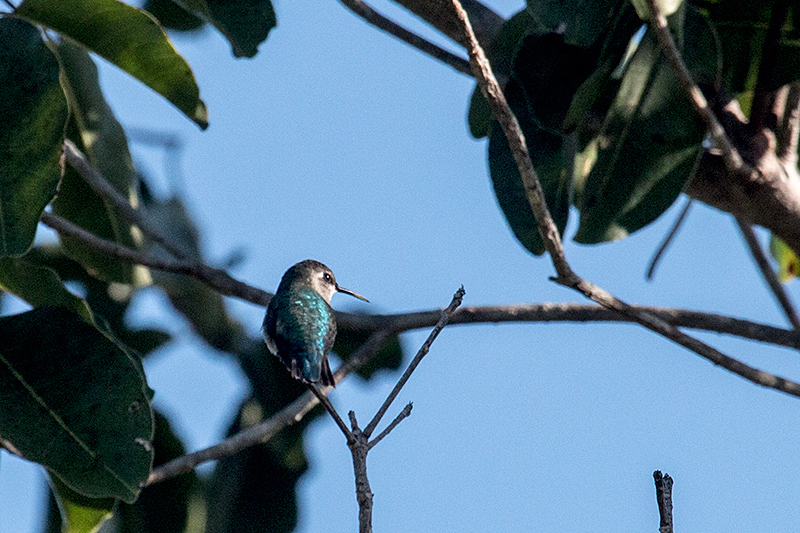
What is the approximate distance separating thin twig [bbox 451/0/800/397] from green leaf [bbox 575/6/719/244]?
187 mm

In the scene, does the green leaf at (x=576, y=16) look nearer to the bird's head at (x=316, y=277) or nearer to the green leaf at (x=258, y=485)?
the bird's head at (x=316, y=277)

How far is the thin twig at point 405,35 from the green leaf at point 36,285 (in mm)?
1128

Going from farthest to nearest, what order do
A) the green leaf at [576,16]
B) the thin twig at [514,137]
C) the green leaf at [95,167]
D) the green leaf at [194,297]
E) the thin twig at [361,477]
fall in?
the green leaf at [194,297]
the green leaf at [95,167]
the green leaf at [576,16]
the thin twig at [514,137]
the thin twig at [361,477]

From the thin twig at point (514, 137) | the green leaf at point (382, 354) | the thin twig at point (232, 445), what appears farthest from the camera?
the green leaf at point (382, 354)

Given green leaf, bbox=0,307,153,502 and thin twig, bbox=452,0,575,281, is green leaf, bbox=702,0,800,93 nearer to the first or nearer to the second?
thin twig, bbox=452,0,575,281

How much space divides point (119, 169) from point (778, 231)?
6.46 ft

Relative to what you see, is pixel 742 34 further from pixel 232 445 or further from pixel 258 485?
pixel 258 485

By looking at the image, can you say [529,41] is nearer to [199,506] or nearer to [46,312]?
[46,312]

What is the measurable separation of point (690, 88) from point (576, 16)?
1.12 ft

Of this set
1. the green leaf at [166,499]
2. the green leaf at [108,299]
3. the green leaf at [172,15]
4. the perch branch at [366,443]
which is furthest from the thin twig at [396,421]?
the green leaf at [172,15]

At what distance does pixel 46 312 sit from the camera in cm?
265

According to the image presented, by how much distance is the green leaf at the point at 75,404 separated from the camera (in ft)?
8.27

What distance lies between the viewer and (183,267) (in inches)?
125

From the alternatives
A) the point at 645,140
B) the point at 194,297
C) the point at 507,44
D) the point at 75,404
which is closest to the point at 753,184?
the point at 645,140
